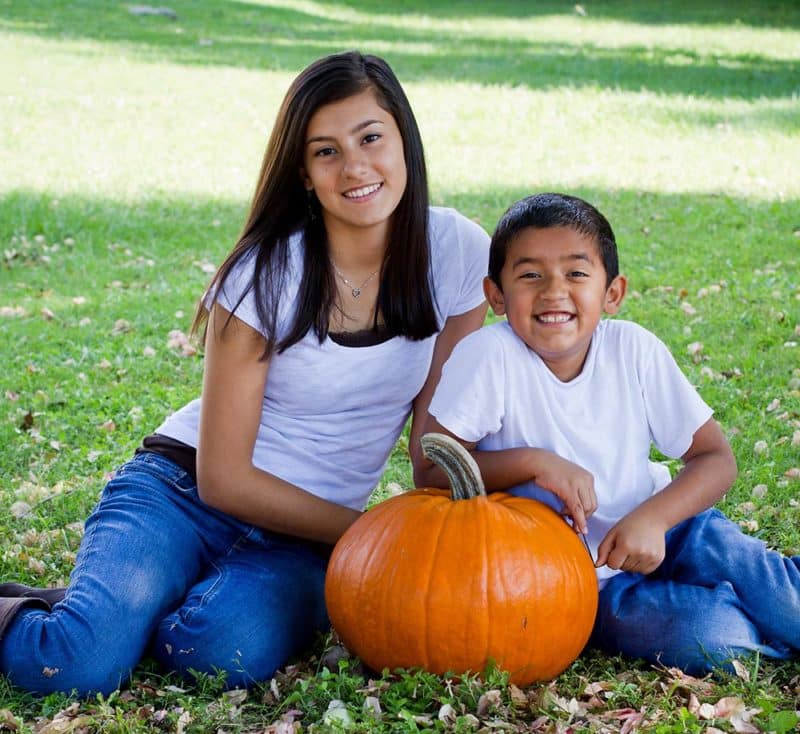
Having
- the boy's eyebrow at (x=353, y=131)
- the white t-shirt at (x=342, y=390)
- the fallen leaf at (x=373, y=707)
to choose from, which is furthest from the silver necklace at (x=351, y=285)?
the fallen leaf at (x=373, y=707)

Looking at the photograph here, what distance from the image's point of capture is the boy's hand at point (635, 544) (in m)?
3.37

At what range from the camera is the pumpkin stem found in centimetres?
325

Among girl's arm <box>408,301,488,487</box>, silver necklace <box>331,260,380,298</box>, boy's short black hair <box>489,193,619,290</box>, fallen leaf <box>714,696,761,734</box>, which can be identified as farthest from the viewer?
girl's arm <box>408,301,488,487</box>

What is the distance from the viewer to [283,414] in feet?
12.8

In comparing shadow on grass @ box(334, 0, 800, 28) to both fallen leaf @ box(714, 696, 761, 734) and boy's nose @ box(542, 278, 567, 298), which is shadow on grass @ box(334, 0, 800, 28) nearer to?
boy's nose @ box(542, 278, 567, 298)

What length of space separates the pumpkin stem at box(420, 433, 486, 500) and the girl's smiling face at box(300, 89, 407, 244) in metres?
0.84

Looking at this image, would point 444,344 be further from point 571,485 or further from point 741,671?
point 741,671

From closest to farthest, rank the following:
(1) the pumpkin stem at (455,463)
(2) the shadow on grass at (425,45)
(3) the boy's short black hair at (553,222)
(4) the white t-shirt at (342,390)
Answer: (1) the pumpkin stem at (455,463)
(3) the boy's short black hair at (553,222)
(4) the white t-shirt at (342,390)
(2) the shadow on grass at (425,45)

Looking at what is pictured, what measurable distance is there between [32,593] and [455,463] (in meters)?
1.46

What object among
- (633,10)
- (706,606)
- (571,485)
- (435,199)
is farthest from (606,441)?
(633,10)

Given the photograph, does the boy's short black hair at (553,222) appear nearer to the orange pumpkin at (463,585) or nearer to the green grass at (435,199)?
the orange pumpkin at (463,585)

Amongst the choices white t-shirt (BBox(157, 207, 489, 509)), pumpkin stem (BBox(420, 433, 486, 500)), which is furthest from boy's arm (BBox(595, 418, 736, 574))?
white t-shirt (BBox(157, 207, 489, 509))

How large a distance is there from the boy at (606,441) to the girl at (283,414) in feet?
1.16

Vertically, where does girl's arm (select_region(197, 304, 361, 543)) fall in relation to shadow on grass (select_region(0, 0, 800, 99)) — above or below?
below
